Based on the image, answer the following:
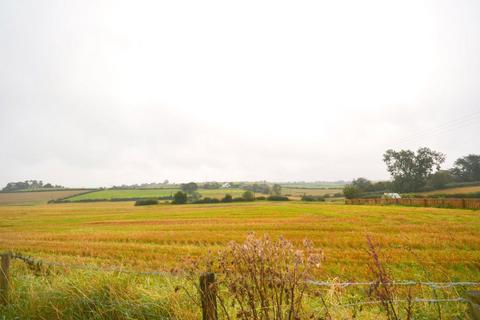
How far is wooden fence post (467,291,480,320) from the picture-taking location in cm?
228

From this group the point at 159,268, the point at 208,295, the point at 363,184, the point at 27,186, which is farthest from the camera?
the point at 27,186

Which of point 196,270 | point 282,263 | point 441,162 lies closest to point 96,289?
point 196,270

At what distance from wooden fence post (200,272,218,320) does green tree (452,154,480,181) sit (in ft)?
382

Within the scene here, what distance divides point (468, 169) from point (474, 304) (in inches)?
4876

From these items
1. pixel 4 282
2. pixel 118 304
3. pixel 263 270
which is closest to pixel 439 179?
pixel 263 270

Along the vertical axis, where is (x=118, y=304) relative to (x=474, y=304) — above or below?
below

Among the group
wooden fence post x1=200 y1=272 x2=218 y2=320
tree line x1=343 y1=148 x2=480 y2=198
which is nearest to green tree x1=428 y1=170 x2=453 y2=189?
tree line x1=343 y1=148 x2=480 y2=198

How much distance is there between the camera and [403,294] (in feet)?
21.9

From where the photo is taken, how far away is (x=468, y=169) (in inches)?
3814

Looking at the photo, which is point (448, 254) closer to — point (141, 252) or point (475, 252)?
point (475, 252)

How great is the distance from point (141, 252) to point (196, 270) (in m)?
12.1

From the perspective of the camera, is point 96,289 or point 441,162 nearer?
point 96,289

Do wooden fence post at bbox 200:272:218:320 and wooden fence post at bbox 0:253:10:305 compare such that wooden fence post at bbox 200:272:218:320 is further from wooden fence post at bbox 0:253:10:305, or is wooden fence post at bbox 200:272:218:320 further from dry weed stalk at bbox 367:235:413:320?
wooden fence post at bbox 0:253:10:305

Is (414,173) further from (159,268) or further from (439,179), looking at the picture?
A: (159,268)
